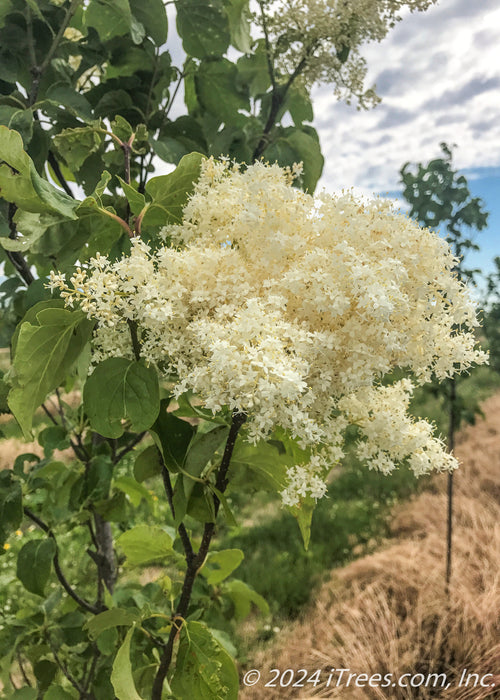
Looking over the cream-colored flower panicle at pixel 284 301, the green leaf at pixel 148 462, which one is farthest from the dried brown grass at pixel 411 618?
the cream-colored flower panicle at pixel 284 301

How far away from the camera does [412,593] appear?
8.34ft

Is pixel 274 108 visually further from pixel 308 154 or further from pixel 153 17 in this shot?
pixel 153 17

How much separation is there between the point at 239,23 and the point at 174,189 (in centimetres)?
60

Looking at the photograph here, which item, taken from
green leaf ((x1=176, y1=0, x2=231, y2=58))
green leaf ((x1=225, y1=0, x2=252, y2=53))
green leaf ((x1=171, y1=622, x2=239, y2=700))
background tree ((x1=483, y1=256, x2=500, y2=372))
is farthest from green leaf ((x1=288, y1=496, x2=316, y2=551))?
background tree ((x1=483, y1=256, x2=500, y2=372))

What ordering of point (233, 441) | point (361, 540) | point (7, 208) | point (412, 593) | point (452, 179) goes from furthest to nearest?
point (361, 540)
point (452, 179)
point (412, 593)
point (7, 208)
point (233, 441)

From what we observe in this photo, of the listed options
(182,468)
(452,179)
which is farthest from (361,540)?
(182,468)

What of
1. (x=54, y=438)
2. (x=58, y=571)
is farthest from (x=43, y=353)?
(x=58, y=571)

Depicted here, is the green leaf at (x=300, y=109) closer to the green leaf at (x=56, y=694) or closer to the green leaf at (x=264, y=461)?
the green leaf at (x=264, y=461)

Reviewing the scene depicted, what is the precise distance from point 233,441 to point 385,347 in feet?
0.84

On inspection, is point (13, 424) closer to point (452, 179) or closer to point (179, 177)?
point (179, 177)

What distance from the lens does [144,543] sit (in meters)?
1.11

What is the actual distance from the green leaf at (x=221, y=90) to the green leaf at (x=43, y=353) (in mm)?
836

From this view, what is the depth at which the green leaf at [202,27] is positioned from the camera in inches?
46.1

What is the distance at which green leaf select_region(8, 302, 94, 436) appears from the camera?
650 millimetres
